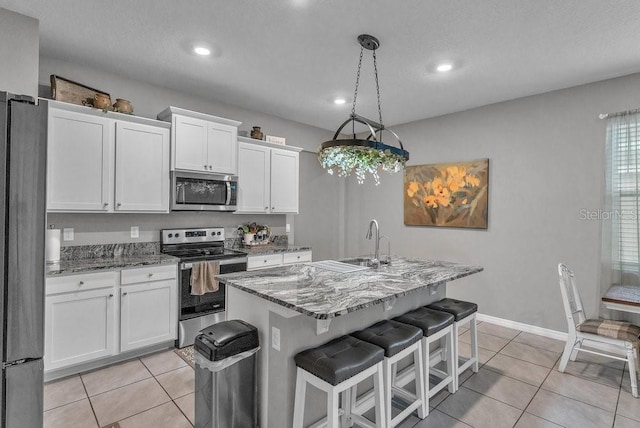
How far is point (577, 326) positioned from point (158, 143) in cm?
435

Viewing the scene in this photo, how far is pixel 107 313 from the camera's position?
284 cm

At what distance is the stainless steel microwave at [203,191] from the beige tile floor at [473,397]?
153 centimetres

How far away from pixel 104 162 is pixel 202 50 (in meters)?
1.37

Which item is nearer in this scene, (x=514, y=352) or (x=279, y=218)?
(x=514, y=352)

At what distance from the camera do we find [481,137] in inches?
170

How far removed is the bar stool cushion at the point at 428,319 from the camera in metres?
2.36

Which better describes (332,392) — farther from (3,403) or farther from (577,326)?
(577,326)

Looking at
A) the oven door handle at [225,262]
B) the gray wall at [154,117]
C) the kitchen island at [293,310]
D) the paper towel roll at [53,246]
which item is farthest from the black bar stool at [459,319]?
the paper towel roll at [53,246]

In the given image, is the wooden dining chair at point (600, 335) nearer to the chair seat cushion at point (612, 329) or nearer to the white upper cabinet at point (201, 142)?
the chair seat cushion at point (612, 329)

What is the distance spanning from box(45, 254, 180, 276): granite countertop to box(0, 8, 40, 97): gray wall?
53.8 inches

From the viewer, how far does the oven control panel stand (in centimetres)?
371

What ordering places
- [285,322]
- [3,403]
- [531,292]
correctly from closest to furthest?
[3,403] < [285,322] < [531,292]

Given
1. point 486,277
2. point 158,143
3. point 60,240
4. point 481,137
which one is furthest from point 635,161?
point 60,240

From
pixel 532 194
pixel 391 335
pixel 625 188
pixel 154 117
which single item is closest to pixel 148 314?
pixel 154 117
